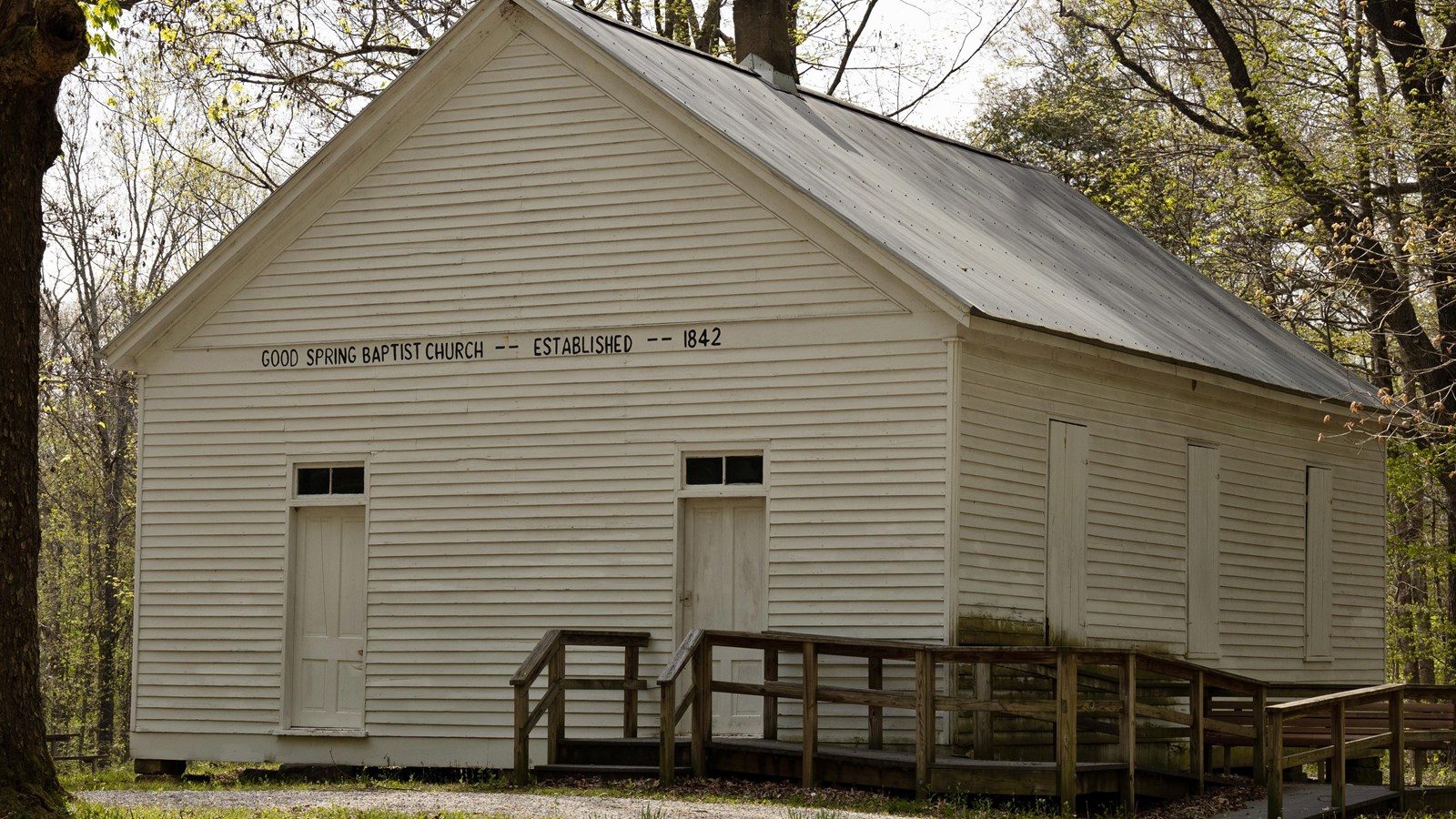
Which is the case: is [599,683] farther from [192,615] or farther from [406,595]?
[192,615]

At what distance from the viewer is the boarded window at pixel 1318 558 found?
20.0 meters

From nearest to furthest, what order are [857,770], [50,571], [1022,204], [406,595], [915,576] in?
[857,770] < [915,576] < [406,595] < [1022,204] < [50,571]

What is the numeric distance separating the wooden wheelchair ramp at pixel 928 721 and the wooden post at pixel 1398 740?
2cm

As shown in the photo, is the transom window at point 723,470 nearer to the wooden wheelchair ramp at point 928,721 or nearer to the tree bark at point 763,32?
the wooden wheelchair ramp at point 928,721

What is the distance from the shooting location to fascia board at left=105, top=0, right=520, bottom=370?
16.9 m

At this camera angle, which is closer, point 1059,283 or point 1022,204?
point 1059,283

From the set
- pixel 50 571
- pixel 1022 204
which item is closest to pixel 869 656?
pixel 1022 204

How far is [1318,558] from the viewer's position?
66.4 feet

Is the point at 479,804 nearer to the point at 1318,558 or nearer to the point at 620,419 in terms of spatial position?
the point at 620,419

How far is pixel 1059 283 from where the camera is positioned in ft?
57.0

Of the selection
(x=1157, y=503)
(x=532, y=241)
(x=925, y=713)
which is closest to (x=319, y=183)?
(x=532, y=241)

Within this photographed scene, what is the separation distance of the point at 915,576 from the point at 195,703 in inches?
303

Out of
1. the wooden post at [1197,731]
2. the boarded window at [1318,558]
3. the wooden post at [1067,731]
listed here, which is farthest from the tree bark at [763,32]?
the wooden post at [1067,731]

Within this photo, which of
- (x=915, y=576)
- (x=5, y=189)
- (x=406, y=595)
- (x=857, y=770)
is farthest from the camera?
(x=406, y=595)
